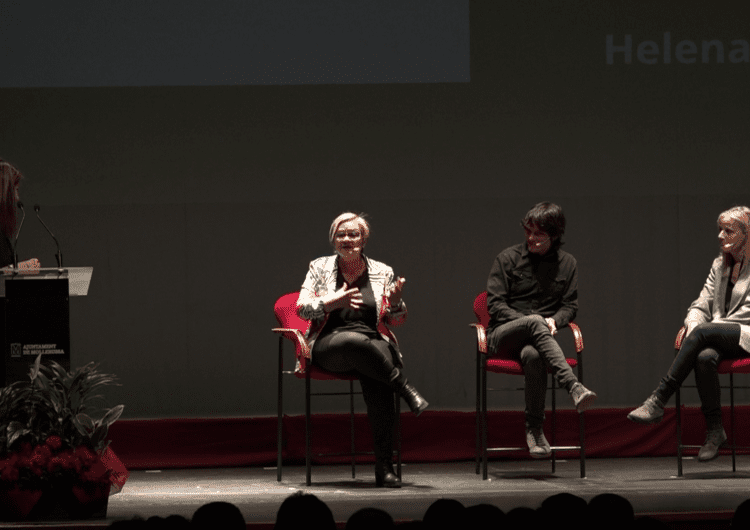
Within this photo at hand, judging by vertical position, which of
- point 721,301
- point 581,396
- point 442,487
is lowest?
point 442,487

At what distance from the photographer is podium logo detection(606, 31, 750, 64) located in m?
5.09

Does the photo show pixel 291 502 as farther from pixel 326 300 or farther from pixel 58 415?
pixel 326 300

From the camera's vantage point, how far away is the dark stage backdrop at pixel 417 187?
5.02m

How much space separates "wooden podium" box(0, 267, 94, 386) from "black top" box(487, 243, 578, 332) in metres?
1.84

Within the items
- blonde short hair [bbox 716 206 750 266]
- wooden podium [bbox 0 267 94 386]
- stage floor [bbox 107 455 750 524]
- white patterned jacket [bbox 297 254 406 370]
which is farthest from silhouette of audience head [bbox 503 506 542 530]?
blonde short hair [bbox 716 206 750 266]

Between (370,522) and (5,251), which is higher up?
(5,251)

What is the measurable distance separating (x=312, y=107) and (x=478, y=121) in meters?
0.94

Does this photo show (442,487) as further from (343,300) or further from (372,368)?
(343,300)

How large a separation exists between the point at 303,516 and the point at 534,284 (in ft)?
8.59

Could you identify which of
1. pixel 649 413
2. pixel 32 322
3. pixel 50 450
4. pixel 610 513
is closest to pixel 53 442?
pixel 50 450

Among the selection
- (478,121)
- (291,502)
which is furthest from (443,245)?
(291,502)

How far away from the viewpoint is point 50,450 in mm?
2973

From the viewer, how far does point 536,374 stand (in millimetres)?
3799

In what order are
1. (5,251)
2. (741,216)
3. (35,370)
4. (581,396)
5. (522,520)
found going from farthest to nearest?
(741,216) → (581,396) → (5,251) → (35,370) → (522,520)
